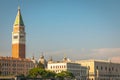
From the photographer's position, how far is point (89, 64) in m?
128

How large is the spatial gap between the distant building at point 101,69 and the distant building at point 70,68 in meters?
2.50

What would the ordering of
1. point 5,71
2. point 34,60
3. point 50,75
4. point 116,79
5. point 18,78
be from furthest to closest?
point 116,79 < point 34,60 < point 5,71 < point 50,75 < point 18,78

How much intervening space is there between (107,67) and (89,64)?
9.40 metres

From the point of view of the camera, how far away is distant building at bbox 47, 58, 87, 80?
116 meters

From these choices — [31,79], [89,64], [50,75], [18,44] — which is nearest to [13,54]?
[18,44]

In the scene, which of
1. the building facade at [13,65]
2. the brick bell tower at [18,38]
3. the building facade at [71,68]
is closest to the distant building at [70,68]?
the building facade at [71,68]

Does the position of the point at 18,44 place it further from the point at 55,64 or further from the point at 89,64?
the point at 89,64

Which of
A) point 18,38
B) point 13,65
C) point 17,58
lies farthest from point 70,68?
point 18,38

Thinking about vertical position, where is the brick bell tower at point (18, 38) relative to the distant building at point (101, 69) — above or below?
above

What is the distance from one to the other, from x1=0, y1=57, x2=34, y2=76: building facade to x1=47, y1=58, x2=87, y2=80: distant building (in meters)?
7.34

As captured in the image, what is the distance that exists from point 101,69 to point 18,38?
31.4 meters

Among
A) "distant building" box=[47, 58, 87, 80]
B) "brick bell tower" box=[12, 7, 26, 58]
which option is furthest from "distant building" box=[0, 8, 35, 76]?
"distant building" box=[47, 58, 87, 80]

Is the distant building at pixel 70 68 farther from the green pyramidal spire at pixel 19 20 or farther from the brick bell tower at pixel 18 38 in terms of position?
the green pyramidal spire at pixel 19 20

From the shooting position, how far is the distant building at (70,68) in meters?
116
